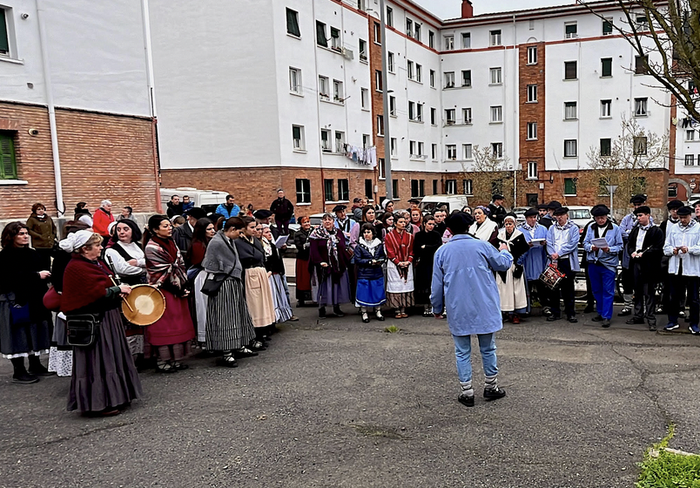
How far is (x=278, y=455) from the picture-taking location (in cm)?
475

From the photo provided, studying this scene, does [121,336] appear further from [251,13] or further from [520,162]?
[520,162]

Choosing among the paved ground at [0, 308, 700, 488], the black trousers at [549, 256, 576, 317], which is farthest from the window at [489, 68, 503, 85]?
the paved ground at [0, 308, 700, 488]

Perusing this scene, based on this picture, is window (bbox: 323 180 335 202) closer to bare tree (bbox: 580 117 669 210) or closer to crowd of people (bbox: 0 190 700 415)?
bare tree (bbox: 580 117 669 210)

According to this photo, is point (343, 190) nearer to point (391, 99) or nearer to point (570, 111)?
point (391, 99)

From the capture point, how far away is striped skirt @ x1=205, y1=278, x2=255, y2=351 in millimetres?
7176

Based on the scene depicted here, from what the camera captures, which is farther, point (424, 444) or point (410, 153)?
point (410, 153)

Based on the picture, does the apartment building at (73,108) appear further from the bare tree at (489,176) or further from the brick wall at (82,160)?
the bare tree at (489,176)

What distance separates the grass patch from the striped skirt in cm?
475

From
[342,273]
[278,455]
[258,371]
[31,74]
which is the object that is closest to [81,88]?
[31,74]

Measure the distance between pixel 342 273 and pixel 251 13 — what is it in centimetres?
2267

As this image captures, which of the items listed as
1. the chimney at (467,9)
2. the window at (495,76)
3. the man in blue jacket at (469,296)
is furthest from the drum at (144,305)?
the chimney at (467,9)

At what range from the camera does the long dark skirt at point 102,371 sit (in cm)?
555

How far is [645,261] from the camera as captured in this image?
8672 millimetres

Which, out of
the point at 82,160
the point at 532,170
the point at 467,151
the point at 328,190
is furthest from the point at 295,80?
the point at 532,170
